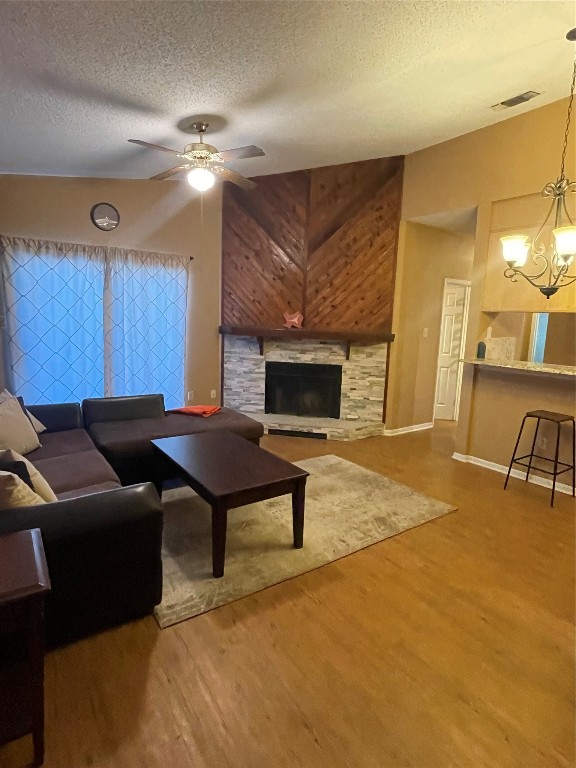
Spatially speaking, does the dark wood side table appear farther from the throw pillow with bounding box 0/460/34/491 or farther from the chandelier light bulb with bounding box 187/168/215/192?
the chandelier light bulb with bounding box 187/168/215/192

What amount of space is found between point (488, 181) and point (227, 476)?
11.9ft

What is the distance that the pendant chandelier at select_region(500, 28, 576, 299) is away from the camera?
242cm

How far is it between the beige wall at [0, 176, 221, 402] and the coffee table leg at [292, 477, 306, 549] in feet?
10.9

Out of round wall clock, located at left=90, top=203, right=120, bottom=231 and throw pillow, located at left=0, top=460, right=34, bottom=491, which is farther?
round wall clock, located at left=90, top=203, right=120, bottom=231

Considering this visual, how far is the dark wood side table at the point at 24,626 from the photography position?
122cm

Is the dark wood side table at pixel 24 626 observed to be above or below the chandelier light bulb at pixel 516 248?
below

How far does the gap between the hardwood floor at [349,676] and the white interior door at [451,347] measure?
3591 millimetres

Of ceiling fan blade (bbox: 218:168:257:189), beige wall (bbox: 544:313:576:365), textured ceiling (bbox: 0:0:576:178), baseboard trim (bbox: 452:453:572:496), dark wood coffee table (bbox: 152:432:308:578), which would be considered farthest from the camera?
beige wall (bbox: 544:313:576:365)

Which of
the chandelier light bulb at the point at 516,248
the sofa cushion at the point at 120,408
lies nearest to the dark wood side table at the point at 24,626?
the sofa cushion at the point at 120,408

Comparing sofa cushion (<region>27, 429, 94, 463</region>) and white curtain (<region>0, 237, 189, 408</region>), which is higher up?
white curtain (<region>0, 237, 189, 408</region>)

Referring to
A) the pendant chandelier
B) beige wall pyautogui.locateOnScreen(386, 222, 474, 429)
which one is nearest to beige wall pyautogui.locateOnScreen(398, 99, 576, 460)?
the pendant chandelier

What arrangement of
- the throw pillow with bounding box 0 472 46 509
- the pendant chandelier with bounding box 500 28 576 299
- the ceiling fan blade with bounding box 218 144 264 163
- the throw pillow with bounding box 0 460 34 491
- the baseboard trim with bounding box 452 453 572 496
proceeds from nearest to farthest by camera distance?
the throw pillow with bounding box 0 472 46 509
the throw pillow with bounding box 0 460 34 491
the pendant chandelier with bounding box 500 28 576 299
the ceiling fan blade with bounding box 218 144 264 163
the baseboard trim with bounding box 452 453 572 496

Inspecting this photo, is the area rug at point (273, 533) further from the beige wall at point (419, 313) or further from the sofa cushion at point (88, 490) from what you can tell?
the beige wall at point (419, 313)

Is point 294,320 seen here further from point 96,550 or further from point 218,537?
point 96,550
